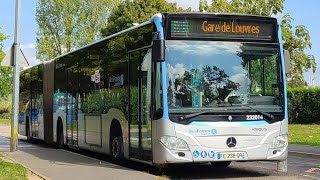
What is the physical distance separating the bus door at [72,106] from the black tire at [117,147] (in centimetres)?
392

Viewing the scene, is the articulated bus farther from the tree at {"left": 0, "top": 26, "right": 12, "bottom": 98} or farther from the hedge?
the tree at {"left": 0, "top": 26, "right": 12, "bottom": 98}

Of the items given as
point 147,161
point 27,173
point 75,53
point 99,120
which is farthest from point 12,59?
point 147,161

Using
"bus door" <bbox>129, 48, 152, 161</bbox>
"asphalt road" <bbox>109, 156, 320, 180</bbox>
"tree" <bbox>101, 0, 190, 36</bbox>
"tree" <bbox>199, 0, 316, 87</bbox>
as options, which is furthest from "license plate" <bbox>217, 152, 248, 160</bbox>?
"tree" <bbox>101, 0, 190, 36</bbox>

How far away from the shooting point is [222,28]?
11.2m

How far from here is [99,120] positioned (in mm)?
15016

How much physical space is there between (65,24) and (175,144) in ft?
186

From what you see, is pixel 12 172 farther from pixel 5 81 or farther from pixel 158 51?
pixel 5 81

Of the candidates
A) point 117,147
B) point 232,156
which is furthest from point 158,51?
point 117,147

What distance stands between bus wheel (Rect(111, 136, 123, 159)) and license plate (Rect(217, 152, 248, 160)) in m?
3.44

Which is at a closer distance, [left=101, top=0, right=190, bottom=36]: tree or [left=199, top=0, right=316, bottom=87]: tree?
[left=199, top=0, right=316, bottom=87]: tree

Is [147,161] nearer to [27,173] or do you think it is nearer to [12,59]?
[27,173]

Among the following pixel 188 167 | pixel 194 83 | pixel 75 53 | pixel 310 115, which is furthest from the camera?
pixel 310 115

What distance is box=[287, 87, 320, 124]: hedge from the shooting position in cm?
3553

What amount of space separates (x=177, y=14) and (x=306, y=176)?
4.43 m
